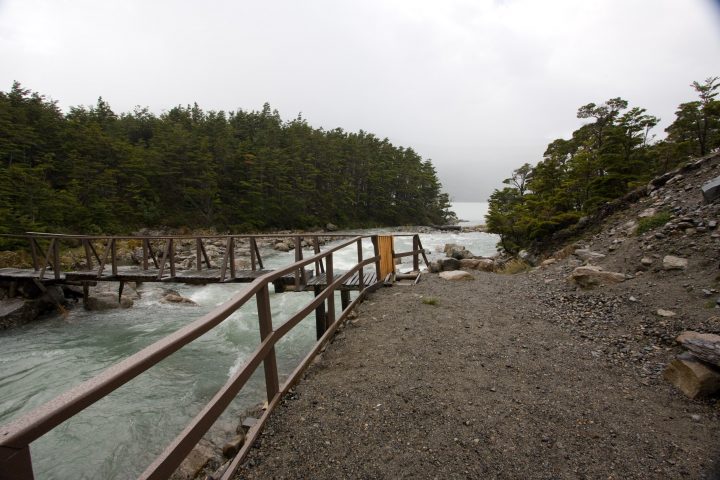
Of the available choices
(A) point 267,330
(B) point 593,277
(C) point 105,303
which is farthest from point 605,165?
(C) point 105,303

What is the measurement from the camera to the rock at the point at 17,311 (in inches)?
379

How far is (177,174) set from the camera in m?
38.6

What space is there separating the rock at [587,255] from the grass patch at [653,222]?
3.35ft

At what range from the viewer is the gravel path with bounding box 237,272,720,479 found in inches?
99.5

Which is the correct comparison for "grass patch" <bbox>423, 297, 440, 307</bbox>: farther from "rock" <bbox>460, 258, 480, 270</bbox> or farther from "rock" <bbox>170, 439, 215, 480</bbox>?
"rock" <bbox>460, 258, 480, 270</bbox>

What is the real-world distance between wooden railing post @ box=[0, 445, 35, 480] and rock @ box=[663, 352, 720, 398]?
16.9 feet

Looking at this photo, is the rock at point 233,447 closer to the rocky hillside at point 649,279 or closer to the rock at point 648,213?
the rocky hillside at point 649,279

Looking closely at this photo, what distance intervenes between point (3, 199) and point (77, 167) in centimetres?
920

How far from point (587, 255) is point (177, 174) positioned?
41.7 m

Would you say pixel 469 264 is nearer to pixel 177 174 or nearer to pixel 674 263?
pixel 674 263

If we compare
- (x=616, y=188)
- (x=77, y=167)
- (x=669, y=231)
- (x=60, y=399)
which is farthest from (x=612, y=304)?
(x=77, y=167)

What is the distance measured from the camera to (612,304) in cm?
579

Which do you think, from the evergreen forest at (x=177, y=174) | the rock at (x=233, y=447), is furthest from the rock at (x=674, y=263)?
the evergreen forest at (x=177, y=174)

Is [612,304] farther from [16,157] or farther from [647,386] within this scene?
[16,157]
